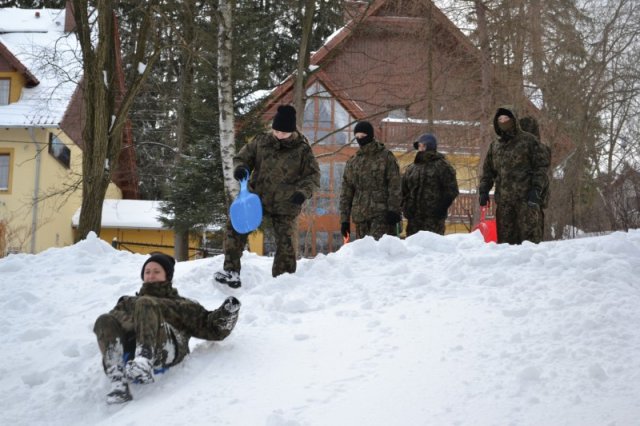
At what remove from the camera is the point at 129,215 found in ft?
86.7

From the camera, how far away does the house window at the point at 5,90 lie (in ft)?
72.8

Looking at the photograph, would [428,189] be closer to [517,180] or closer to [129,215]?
[517,180]

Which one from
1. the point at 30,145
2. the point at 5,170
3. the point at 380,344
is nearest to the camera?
the point at 380,344

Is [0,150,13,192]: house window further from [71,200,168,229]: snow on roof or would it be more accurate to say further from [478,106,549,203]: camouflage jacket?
[478,106,549,203]: camouflage jacket

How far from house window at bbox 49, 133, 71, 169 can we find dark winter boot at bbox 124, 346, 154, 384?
20.1 meters

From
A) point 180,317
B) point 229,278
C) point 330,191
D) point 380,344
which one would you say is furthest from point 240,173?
point 330,191

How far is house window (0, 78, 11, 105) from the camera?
22.2 m

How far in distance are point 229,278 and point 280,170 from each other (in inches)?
46.8

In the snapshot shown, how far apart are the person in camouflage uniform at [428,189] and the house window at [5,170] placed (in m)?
18.0

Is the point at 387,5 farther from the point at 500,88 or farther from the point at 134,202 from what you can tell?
the point at 134,202

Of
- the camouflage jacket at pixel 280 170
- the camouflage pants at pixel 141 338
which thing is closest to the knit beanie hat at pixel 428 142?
the camouflage jacket at pixel 280 170

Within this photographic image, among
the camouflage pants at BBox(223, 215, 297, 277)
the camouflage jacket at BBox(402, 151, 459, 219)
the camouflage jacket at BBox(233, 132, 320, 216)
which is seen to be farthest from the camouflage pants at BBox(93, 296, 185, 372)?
the camouflage jacket at BBox(402, 151, 459, 219)

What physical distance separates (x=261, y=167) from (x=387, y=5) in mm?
11994

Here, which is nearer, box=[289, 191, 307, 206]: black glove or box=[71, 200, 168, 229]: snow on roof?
box=[289, 191, 307, 206]: black glove
